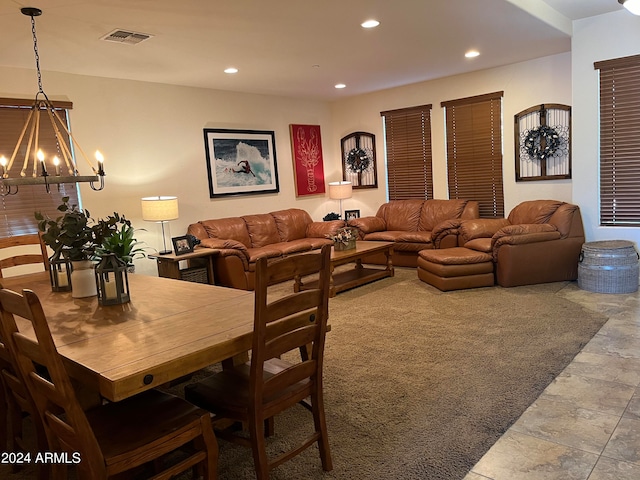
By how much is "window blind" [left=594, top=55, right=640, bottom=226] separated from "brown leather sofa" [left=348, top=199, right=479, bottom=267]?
174cm

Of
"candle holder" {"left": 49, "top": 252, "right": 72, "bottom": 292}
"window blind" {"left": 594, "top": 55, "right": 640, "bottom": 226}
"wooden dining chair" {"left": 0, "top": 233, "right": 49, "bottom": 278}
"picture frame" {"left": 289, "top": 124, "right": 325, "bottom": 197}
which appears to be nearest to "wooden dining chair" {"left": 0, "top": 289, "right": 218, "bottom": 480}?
"candle holder" {"left": 49, "top": 252, "right": 72, "bottom": 292}

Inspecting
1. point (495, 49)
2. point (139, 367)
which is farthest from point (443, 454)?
point (495, 49)

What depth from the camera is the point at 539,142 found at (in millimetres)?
5902

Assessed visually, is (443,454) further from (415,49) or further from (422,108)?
(422,108)


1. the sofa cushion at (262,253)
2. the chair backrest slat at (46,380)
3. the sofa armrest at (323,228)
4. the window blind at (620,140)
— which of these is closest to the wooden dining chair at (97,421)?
the chair backrest slat at (46,380)

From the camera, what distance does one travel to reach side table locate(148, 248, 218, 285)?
5197mm

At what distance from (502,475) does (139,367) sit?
62.5 inches

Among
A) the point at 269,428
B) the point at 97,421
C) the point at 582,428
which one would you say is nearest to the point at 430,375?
the point at 582,428

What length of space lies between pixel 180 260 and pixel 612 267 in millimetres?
4467

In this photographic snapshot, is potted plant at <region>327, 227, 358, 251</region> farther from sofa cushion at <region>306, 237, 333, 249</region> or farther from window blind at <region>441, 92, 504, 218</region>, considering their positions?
window blind at <region>441, 92, 504, 218</region>

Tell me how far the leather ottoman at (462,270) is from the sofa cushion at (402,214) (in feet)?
5.67

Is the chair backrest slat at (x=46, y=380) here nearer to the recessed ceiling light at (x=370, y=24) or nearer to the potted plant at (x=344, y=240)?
the recessed ceiling light at (x=370, y=24)

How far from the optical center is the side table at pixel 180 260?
520 centimetres

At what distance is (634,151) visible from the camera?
472 cm
